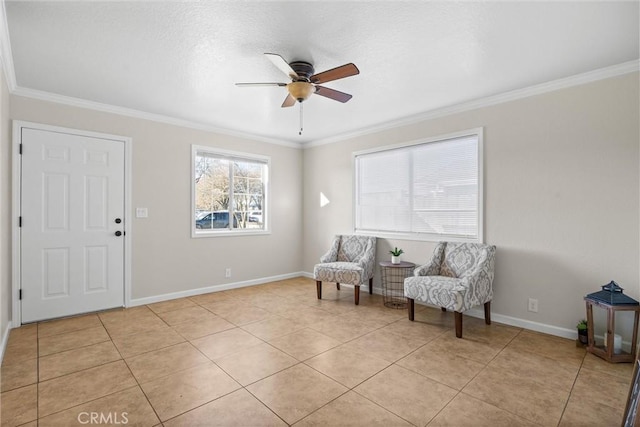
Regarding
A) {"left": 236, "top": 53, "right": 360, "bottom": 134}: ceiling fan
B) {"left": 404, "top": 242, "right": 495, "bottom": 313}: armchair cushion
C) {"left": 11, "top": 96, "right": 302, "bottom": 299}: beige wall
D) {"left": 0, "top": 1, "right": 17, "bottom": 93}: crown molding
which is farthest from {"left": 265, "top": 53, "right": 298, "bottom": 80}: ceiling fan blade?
{"left": 11, "top": 96, "right": 302, "bottom": 299}: beige wall

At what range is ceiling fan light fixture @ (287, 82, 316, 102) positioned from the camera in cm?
271

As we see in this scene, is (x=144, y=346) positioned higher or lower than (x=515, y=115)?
lower

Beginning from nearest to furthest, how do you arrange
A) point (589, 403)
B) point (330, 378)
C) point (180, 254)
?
point (589, 403), point (330, 378), point (180, 254)

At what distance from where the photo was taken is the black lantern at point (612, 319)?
256 centimetres

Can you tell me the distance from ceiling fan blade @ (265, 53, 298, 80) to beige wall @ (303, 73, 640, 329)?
2.32 metres

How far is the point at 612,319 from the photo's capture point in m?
2.56

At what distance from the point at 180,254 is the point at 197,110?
201cm

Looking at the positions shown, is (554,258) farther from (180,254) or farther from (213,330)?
(180,254)

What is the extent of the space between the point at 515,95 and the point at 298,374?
3515 mm

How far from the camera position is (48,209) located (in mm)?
3541

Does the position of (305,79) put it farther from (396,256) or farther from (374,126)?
(396,256)

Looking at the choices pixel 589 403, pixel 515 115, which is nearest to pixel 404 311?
pixel 589 403

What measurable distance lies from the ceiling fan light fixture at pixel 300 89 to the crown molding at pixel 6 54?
75.0 inches

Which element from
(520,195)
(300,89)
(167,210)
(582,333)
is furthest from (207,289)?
(582,333)
